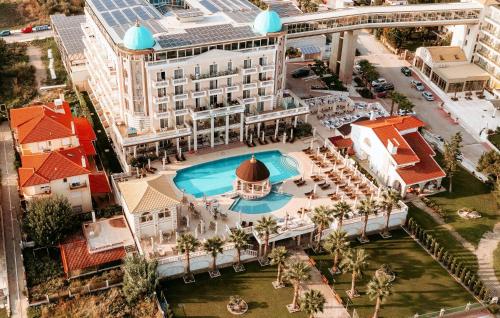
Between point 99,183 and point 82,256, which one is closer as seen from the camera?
point 82,256

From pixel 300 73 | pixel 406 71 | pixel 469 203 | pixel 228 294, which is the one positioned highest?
pixel 406 71

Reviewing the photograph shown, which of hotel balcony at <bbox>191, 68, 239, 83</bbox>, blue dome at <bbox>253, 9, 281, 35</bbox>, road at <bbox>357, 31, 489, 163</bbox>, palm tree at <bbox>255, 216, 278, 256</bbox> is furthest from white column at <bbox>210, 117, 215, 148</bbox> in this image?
road at <bbox>357, 31, 489, 163</bbox>

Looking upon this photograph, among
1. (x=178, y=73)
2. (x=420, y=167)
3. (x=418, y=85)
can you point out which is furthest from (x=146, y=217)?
(x=418, y=85)

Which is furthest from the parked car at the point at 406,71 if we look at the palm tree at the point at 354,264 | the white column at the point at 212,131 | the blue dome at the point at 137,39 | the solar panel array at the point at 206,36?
the palm tree at the point at 354,264

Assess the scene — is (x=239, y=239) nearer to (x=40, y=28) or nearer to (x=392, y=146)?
(x=392, y=146)

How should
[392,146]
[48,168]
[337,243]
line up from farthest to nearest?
[392,146]
[48,168]
[337,243]

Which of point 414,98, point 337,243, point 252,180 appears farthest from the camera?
point 414,98

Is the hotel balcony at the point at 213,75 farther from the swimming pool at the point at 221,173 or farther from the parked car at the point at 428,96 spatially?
the parked car at the point at 428,96
